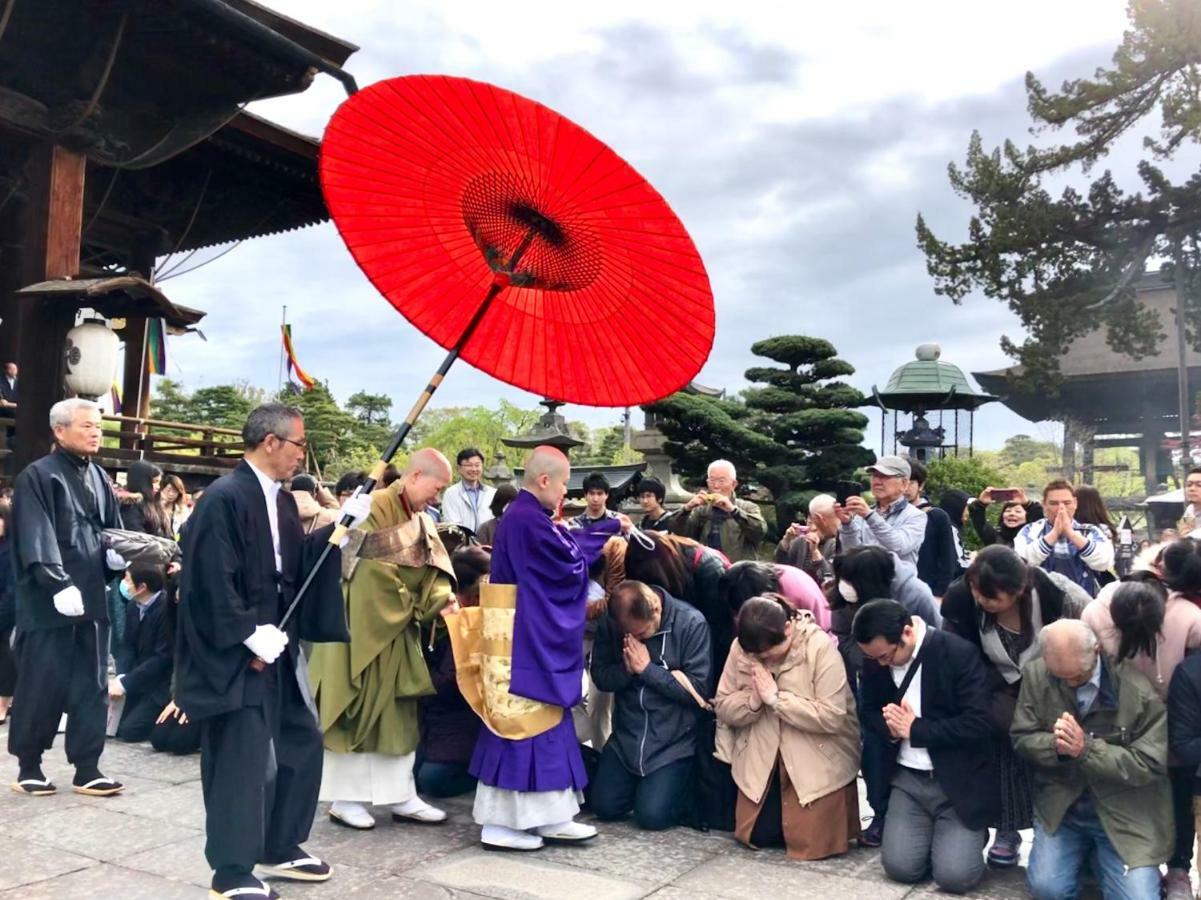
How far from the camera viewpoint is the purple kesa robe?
4363 mm

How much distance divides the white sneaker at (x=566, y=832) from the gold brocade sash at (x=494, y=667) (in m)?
0.41

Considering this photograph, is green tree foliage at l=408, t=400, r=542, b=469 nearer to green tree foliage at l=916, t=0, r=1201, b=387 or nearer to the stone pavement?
green tree foliage at l=916, t=0, r=1201, b=387

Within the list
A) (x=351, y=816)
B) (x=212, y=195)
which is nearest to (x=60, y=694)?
(x=351, y=816)

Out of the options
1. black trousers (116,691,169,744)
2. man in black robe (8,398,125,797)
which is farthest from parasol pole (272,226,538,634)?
black trousers (116,691,169,744)

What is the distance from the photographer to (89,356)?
9.27 metres

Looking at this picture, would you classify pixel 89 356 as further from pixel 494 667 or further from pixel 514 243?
pixel 514 243

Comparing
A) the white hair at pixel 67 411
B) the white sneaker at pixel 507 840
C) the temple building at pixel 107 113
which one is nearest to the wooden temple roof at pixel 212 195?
the temple building at pixel 107 113

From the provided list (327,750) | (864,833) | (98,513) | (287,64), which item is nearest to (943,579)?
(864,833)

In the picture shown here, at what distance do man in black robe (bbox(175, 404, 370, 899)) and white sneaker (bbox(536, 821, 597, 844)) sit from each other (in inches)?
38.2

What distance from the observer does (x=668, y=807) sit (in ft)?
15.2

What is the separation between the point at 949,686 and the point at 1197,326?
66.8 feet

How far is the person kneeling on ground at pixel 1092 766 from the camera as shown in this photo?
11.7ft

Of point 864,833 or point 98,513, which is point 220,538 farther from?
point 864,833

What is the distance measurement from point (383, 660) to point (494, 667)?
0.56 metres
